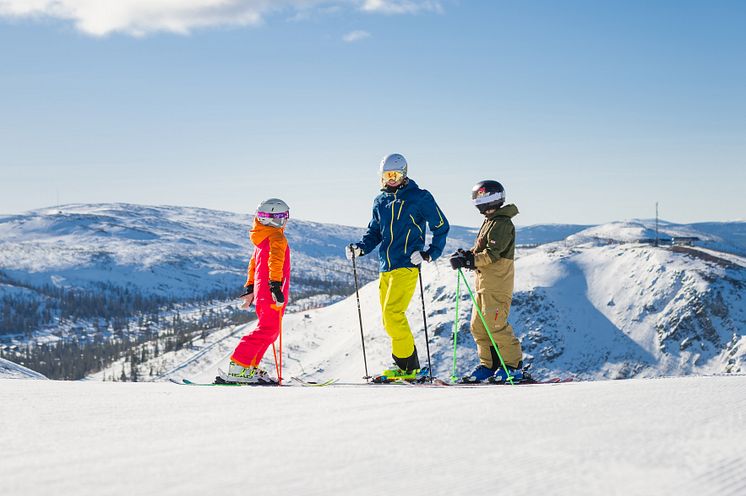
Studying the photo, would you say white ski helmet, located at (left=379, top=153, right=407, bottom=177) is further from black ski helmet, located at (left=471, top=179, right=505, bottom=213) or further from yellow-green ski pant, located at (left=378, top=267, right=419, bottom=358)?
yellow-green ski pant, located at (left=378, top=267, right=419, bottom=358)

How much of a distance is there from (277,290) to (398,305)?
178 centimetres

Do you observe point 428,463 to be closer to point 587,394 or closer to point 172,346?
point 587,394

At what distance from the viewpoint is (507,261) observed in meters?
8.62

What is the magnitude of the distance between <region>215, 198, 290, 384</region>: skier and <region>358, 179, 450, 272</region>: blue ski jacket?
57.8 inches

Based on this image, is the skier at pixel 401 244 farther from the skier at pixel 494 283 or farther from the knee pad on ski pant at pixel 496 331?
the knee pad on ski pant at pixel 496 331

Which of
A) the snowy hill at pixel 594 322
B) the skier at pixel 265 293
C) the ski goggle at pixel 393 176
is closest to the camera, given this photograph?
the skier at pixel 265 293

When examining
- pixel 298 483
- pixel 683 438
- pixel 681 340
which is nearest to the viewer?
pixel 298 483

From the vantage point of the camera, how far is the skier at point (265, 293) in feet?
28.7

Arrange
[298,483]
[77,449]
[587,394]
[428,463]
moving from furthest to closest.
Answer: [587,394] → [77,449] → [428,463] → [298,483]

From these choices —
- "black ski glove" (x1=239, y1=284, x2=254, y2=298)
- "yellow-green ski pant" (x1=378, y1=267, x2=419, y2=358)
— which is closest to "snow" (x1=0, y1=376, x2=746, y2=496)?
"yellow-green ski pant" (x1=378, y1=267, x2=419, y2=358)

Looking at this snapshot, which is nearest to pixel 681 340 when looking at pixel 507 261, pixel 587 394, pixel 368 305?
pixel 368 305

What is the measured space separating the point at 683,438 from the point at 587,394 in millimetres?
1550

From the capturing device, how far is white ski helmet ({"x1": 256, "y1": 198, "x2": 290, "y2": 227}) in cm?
912

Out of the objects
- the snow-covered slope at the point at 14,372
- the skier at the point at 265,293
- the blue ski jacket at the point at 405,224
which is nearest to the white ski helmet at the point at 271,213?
the skier at the point at 265,293
